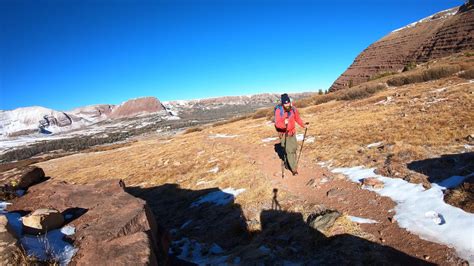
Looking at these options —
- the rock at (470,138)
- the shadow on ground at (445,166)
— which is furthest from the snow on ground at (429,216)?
the rock at (470,138)

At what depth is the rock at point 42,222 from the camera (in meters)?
5.94

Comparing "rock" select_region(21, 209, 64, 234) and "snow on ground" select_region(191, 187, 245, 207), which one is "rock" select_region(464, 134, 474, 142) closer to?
"snow on ground" select_region(191, 187, 245, 207)

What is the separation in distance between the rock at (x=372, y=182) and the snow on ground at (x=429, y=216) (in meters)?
0.18

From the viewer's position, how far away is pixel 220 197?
13992 mm

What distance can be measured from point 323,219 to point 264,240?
5.83ft

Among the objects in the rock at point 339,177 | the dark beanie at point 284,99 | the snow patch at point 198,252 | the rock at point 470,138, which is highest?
the dark beanie at point 284,99

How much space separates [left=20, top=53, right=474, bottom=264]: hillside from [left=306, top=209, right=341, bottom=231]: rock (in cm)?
9

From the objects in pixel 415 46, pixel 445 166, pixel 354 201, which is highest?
pixel 415 46

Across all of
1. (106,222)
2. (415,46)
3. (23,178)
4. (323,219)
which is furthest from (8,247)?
(415,46)

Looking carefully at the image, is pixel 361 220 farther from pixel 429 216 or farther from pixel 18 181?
pixel 18 181

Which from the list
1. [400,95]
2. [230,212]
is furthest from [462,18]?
[230,212]

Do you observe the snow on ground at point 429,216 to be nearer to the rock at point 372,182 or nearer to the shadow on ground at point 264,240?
Result: the rock at point 372,182

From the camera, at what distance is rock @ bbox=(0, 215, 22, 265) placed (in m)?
4.24

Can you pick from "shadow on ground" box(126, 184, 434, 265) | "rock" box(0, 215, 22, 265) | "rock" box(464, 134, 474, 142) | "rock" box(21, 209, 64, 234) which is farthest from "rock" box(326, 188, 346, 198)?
"rock" box(0, 215, 22, 265)
